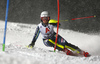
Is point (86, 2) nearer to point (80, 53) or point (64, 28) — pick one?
point (64, 28)

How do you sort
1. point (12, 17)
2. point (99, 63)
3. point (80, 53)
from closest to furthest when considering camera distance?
point (99, 63), point (80, 53), point (12, 17)

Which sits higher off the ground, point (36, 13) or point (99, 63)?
point (36, 13)

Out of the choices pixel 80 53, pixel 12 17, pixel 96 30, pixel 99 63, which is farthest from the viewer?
pixel 12 17

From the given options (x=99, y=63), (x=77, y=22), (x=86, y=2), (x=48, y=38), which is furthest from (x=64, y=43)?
(x=86, y=2)

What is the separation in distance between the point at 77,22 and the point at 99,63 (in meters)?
6.42

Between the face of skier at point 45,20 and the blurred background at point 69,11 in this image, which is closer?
the face of skier at point 45,20

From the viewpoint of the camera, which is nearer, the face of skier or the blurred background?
the face of skier

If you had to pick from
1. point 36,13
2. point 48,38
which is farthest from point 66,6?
point 48,38

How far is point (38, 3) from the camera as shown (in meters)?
9.07

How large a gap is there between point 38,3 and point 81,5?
98.2 inches

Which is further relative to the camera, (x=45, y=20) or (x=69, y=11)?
(x=69, y=11)

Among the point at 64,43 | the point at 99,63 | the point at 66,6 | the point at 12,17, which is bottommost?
the point at 99,63

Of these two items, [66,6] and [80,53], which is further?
[66,6]

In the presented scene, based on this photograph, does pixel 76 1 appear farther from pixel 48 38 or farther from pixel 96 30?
pixel 48 38
